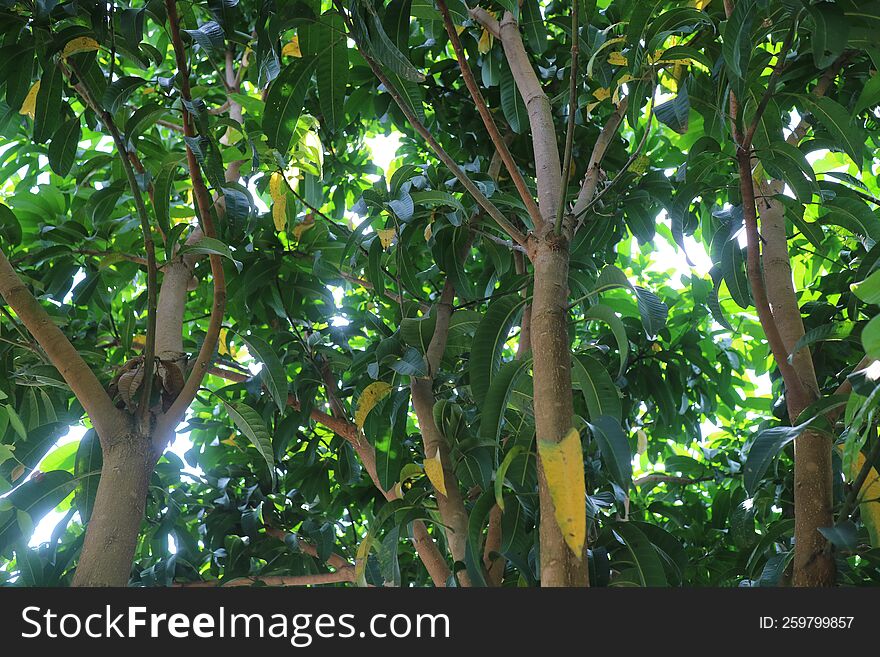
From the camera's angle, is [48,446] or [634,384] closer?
[48,446]

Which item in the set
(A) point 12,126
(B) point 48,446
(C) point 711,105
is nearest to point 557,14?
(C) point 711,105

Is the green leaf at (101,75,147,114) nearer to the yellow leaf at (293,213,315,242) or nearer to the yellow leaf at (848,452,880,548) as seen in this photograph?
the yellow leaf at (293,213,315,242)

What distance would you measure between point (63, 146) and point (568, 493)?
3.50 ft

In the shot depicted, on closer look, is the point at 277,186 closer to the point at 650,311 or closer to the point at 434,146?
the point at 434,146

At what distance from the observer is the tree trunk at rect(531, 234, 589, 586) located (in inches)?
36.8

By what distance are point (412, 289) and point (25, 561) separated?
2.91 ft

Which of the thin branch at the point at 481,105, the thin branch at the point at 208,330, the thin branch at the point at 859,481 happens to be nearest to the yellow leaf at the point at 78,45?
the thin branch at the point at 208,330

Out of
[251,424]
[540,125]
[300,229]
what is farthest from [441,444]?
[300,229]

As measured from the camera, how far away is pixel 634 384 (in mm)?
2320

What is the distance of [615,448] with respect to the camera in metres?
1.00

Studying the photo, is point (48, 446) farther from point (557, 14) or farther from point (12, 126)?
point (557, 14)

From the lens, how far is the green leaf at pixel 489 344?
1281mm

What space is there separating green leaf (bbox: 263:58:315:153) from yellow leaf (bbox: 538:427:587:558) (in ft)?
2.19

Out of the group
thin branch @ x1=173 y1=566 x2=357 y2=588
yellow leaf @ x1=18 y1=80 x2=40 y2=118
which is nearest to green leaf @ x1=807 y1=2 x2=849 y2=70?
yellow leaf @ x1=18 y1=80 x2=40 y2=118
